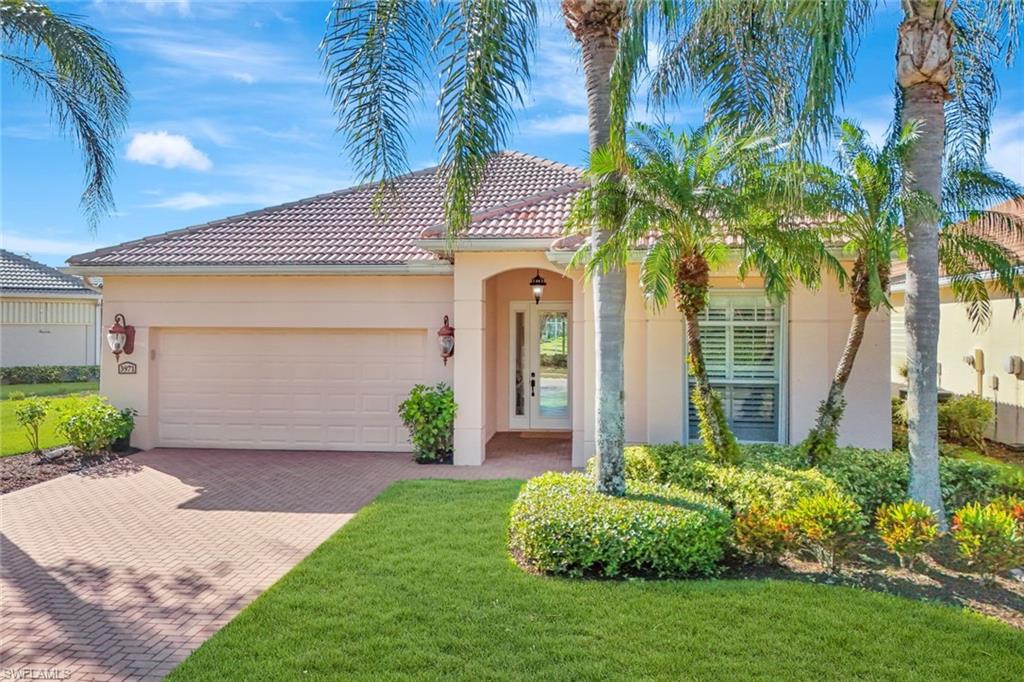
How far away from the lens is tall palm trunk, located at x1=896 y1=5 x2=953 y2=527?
22.9 feet

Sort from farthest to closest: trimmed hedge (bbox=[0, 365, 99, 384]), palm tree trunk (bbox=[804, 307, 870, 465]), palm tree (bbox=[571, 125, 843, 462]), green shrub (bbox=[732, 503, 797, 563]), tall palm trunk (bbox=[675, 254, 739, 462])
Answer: trimmed hedge (bbox=[0, 365, 99, 384]), palm tree trunk (bbox=[804, 307, 870, 465]), tall palm trunk (bbox=[675, 254, 739, 462]), palm tree (bbox=[571, 125, 843, 462]), green shrub (bbox=[732, 503, 797, 563])

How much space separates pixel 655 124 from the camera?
7.65 m

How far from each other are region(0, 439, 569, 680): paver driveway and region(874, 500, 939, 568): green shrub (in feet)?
18.8

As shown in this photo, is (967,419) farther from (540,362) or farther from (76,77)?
(76,77)

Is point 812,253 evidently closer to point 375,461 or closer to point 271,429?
point 375,461

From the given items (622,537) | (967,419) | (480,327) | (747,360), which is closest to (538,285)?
(480,327)

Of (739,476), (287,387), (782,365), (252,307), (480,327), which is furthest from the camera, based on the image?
(287,387)

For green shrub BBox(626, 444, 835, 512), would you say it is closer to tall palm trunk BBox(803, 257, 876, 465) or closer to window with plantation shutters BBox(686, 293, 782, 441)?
tall palm trunk BBox(803, 257, 876, 465)

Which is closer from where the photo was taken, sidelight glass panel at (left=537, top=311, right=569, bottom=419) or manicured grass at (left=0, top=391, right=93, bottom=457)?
manicured grass at (left=0, top=391, right=93, bottom=457)

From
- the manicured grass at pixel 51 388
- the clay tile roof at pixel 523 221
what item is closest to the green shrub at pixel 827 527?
the clay tile roof at pixel 523 221

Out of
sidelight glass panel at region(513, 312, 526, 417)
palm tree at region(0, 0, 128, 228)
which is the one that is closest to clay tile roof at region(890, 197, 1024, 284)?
sidelight glass panel at region(513, 312, 526, 417)

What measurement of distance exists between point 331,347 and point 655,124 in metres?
7.91

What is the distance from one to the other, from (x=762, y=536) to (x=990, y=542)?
1.90m

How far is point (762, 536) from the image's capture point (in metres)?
6.02
